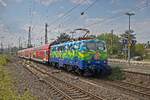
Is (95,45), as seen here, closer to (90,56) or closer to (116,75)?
(90,56)

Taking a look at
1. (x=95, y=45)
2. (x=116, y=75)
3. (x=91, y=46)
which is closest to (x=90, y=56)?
(x=91, y=46)

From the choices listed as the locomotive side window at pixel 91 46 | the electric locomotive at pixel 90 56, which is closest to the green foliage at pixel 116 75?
the electric locomotive at pixel 90 56

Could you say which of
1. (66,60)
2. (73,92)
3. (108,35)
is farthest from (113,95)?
(108,35)

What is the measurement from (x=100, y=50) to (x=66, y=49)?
5.01 meters

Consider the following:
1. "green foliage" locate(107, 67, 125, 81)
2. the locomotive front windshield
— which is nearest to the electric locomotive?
the locomotive front windshield

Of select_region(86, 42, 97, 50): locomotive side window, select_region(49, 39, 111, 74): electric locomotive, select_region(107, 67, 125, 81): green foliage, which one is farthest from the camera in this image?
select_region(86, 42, 97, 50): locomotive side window

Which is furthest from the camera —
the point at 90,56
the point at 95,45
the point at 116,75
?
the point at 95,45

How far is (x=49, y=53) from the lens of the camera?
124 ft

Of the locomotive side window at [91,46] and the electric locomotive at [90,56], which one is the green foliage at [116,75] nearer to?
the electric locomotive at [90,56]

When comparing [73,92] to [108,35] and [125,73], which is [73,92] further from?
[108,35]

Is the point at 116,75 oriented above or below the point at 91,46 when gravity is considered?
below

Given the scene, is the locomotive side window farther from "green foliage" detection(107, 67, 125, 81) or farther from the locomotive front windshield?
"green foliage" detection(107, 67, 125, 81)

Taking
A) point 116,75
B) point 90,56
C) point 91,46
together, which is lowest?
point 116,75

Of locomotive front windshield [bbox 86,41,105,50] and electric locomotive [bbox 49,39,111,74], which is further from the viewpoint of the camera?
locomotive front windshield [bbox 86,41,105,50]
